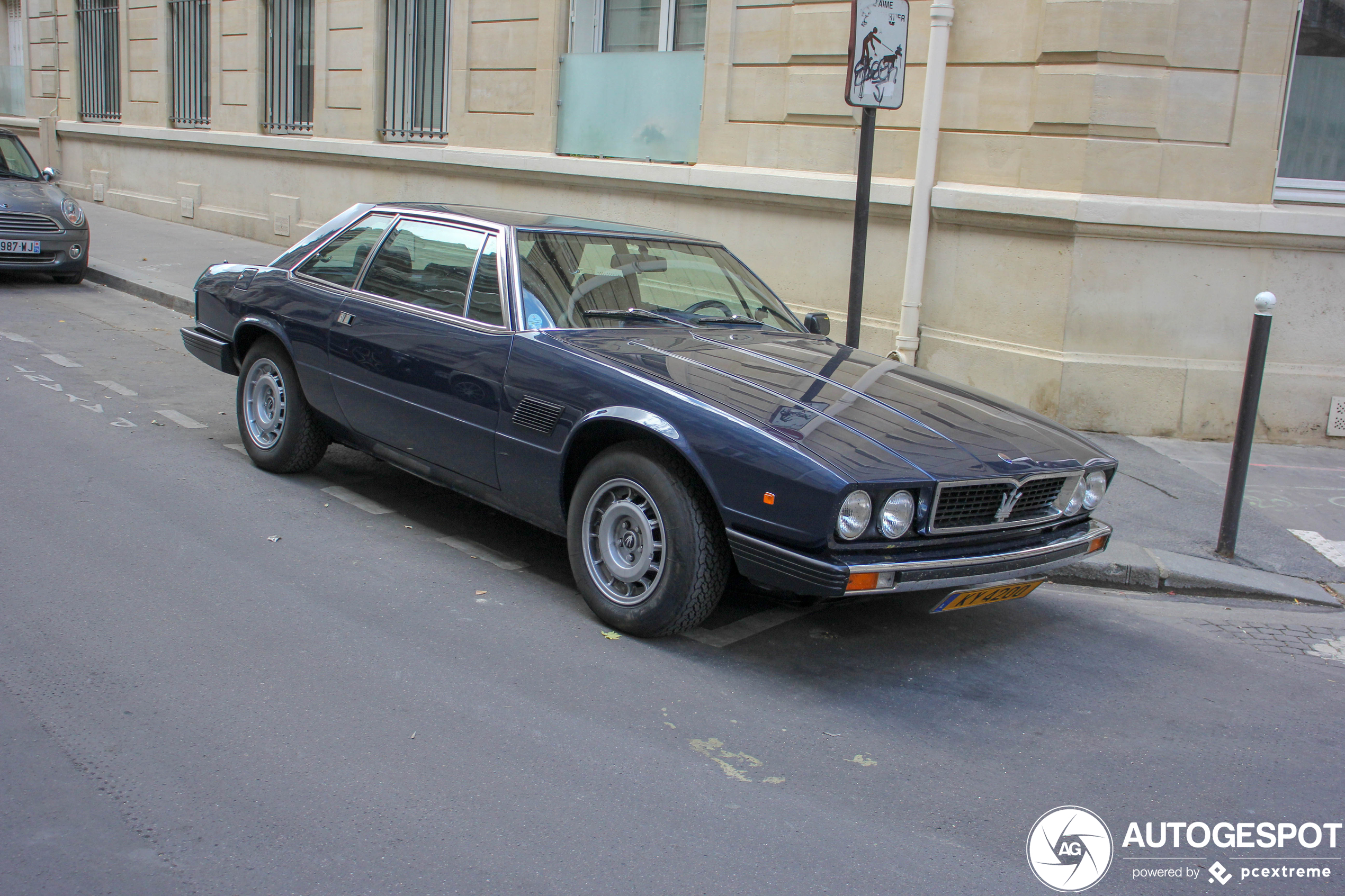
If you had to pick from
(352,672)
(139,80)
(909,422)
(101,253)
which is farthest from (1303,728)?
(139,80)

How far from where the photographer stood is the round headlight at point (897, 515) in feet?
12.5

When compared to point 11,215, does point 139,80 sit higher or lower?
higher

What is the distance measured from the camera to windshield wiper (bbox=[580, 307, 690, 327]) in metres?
4.92

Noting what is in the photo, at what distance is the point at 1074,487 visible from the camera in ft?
14.5

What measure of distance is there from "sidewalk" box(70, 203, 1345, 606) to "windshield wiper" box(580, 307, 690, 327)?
7.24 feet

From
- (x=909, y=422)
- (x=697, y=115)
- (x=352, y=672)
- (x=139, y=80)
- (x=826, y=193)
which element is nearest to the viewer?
(x=352, y=672)

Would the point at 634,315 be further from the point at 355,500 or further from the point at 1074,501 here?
the point at 1074,501

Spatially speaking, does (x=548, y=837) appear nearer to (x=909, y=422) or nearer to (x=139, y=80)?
(x=909, y=422)

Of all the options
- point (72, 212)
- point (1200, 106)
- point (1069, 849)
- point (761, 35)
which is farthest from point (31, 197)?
point (1069, 849)

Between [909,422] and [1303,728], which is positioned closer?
[1303,728]

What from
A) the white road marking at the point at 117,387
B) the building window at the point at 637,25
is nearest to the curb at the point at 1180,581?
the white road marking at the point at 117,387

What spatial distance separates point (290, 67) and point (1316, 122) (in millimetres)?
12986

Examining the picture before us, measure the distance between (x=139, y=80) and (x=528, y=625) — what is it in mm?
18019

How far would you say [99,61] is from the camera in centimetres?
2020
